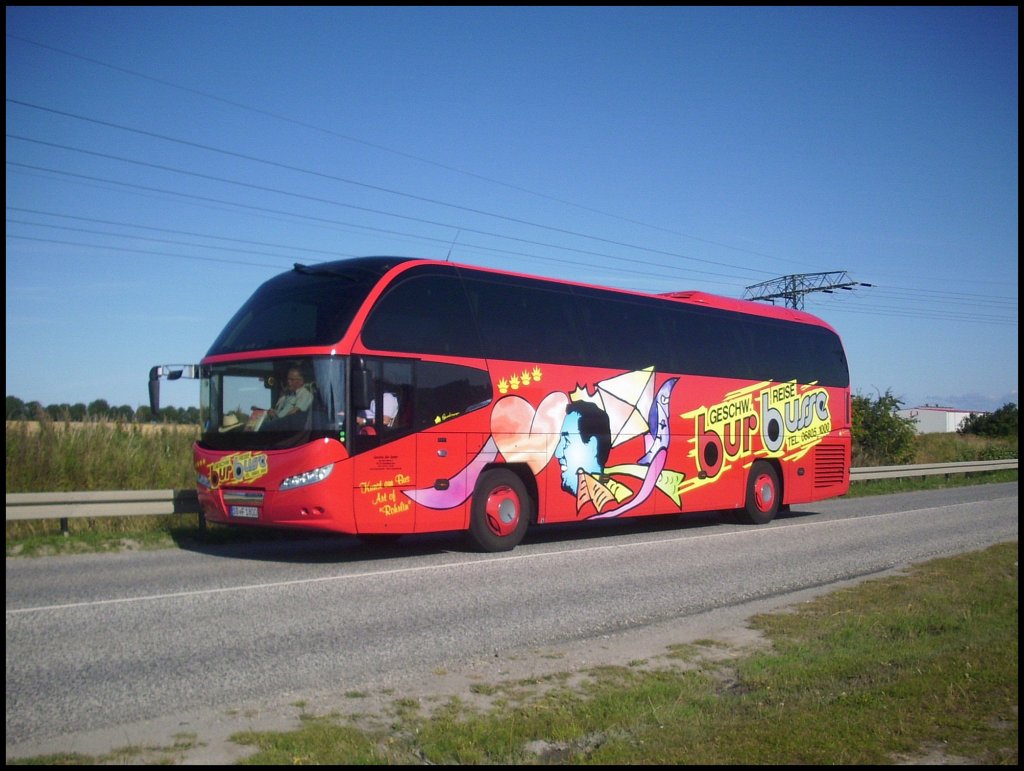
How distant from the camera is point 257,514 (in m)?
12.9

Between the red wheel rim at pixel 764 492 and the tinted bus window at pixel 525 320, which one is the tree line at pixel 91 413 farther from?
the red wheel rim at pixel 764 492

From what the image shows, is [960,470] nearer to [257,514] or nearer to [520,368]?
[520,368]

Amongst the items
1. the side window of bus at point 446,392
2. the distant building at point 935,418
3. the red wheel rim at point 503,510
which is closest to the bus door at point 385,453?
the side window of bus at point 446,392

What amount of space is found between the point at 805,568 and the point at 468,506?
462 centimetres

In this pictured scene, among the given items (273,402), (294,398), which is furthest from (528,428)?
(273,402)

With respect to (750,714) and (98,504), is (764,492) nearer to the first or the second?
(98,504)

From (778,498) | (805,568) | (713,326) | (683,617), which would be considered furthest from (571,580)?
(778,498)

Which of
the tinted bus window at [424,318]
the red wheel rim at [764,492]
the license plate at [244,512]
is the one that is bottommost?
the red wheel rim at [764,492]

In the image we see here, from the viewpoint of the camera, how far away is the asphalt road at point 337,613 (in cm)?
649

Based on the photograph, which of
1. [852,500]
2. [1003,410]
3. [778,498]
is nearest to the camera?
[778,498]

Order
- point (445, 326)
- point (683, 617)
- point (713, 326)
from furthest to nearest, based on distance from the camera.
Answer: point (713, 326)
point (445, 326)
point (683, 617)

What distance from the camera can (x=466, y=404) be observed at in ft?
46.9

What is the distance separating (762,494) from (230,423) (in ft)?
36.4

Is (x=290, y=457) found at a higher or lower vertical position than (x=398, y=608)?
higher
